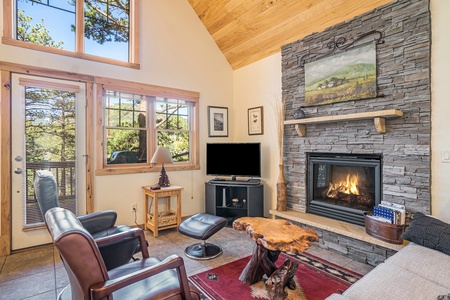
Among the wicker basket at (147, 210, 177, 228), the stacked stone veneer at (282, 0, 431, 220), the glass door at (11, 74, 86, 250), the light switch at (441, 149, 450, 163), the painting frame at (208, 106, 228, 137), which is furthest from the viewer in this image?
the painting frame at (208, 106, 228, 137)

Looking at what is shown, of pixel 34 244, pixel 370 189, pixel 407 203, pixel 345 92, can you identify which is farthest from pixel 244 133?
pixel 34 244

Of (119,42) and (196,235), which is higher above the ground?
(119,42)

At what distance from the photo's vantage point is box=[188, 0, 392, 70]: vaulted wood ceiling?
2.96 m

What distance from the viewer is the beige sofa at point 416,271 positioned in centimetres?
141

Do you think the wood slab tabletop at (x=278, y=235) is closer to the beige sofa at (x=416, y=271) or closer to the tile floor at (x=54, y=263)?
the beige sofa at (x=416, y=271)

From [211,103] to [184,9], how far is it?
5.33ft

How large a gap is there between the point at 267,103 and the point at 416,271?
9.70ft

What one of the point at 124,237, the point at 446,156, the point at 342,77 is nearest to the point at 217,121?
the point at 342,77

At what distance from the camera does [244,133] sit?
4496 mm

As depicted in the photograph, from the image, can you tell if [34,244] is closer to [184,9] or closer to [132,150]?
[132,150]

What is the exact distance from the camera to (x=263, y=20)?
11.7ft

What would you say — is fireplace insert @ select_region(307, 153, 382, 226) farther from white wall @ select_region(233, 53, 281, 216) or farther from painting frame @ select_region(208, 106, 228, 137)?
painting frame @ select_region(208, 106, 228, 137)

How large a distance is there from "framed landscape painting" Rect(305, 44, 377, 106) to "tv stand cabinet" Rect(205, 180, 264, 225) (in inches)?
61.1

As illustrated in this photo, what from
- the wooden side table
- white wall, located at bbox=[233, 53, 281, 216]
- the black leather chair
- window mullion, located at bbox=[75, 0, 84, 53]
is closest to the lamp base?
the wooden side table
